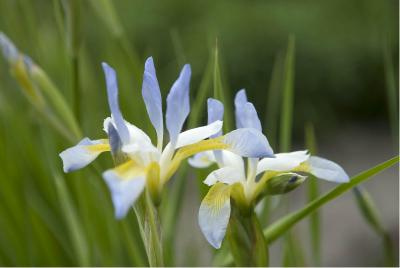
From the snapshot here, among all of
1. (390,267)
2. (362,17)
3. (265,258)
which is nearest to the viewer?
A: (265,258)

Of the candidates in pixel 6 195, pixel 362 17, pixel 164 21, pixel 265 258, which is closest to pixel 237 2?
pixel 164 21

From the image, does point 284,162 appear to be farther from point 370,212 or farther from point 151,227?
point 370,212

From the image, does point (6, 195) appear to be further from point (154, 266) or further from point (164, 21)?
point (164, 21)

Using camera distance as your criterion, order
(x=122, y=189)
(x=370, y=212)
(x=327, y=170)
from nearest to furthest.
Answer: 1. (x=122, y=189)
2. (x=327, y=170)
3. (x=370, y=212)

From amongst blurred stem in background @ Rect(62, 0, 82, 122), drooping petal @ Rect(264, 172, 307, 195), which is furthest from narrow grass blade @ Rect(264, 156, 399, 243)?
blurred stem in background @ Rect(62, 0, 82, 122)

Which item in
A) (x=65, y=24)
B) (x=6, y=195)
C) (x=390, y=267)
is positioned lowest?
(x=390, y=267)

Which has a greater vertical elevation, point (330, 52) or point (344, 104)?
point (330, 52)

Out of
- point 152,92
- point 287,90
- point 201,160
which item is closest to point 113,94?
point 152,92
